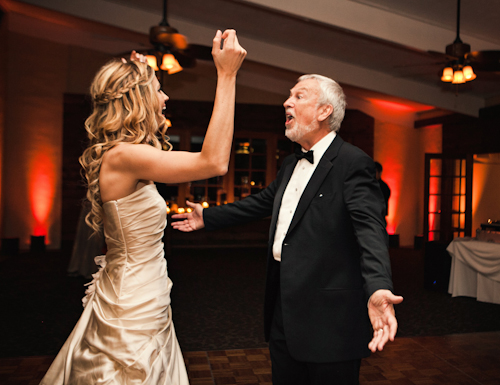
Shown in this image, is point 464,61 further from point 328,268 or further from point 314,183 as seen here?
point 328,268

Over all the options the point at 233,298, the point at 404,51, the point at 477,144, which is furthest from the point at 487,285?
the point at 477,144

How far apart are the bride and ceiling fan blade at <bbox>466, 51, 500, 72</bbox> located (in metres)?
4.03

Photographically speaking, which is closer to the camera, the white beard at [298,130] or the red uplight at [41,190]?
the white beard at [298,130]

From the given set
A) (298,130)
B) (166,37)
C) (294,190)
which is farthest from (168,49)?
(294,190)

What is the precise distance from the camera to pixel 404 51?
21.0ft

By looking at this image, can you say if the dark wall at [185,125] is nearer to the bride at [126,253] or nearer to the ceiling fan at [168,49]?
the ceiling fan at [168,49]

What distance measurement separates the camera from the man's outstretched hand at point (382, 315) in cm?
122

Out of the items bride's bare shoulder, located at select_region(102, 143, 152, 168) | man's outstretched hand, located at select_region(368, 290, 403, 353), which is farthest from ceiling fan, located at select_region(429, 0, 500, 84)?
bride's bare shoulder, located at select_region(102, 143, 152, 168)

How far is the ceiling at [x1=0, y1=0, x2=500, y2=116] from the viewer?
5281 mm

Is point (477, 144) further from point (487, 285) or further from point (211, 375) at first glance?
point (211, 375)

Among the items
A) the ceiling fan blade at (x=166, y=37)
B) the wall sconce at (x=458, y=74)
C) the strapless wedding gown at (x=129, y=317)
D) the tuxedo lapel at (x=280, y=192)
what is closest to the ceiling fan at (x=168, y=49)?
the ceiling fan blade at (x=166, y=37)

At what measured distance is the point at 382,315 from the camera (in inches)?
50.4

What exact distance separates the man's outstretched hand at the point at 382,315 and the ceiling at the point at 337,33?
13.2 feet

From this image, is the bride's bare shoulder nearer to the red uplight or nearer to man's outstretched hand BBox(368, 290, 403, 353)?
man's outstretched hand BBox(368, 290, 403, 353)
